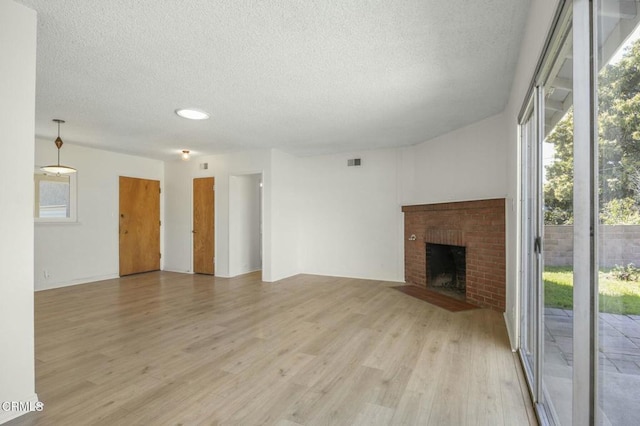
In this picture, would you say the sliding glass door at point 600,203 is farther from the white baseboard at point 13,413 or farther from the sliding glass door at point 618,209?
the white baseboard at point 13,413

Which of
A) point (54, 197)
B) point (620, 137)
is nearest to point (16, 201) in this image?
point (620, 137)

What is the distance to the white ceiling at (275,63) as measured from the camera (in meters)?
1.86

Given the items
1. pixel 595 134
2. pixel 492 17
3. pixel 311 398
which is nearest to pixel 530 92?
pixel 492 17

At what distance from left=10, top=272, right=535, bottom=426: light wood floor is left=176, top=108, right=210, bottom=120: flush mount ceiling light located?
8.13 ft

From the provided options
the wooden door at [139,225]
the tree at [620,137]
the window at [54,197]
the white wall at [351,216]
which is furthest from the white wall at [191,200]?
the tree at [620,137]

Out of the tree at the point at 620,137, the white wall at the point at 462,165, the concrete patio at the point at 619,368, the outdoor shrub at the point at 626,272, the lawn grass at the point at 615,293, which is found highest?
the white wall at the point at 462,165

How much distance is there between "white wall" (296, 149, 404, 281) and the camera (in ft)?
18.1

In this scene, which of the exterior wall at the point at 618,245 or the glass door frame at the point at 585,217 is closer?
the exterior wall at the point at 618,245

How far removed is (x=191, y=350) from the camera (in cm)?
264

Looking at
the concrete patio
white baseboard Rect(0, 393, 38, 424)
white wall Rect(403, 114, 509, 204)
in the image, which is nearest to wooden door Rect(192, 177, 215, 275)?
white wall Rect(403, 114, 509, 204)

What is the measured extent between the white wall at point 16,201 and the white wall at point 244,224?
416 centimetres

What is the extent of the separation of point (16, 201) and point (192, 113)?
2.26 m

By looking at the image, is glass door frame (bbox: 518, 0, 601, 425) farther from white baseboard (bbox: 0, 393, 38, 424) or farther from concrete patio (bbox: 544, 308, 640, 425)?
white baseboard (bbox: 0, 393, 38, 424)

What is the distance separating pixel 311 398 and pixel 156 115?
3.63m
